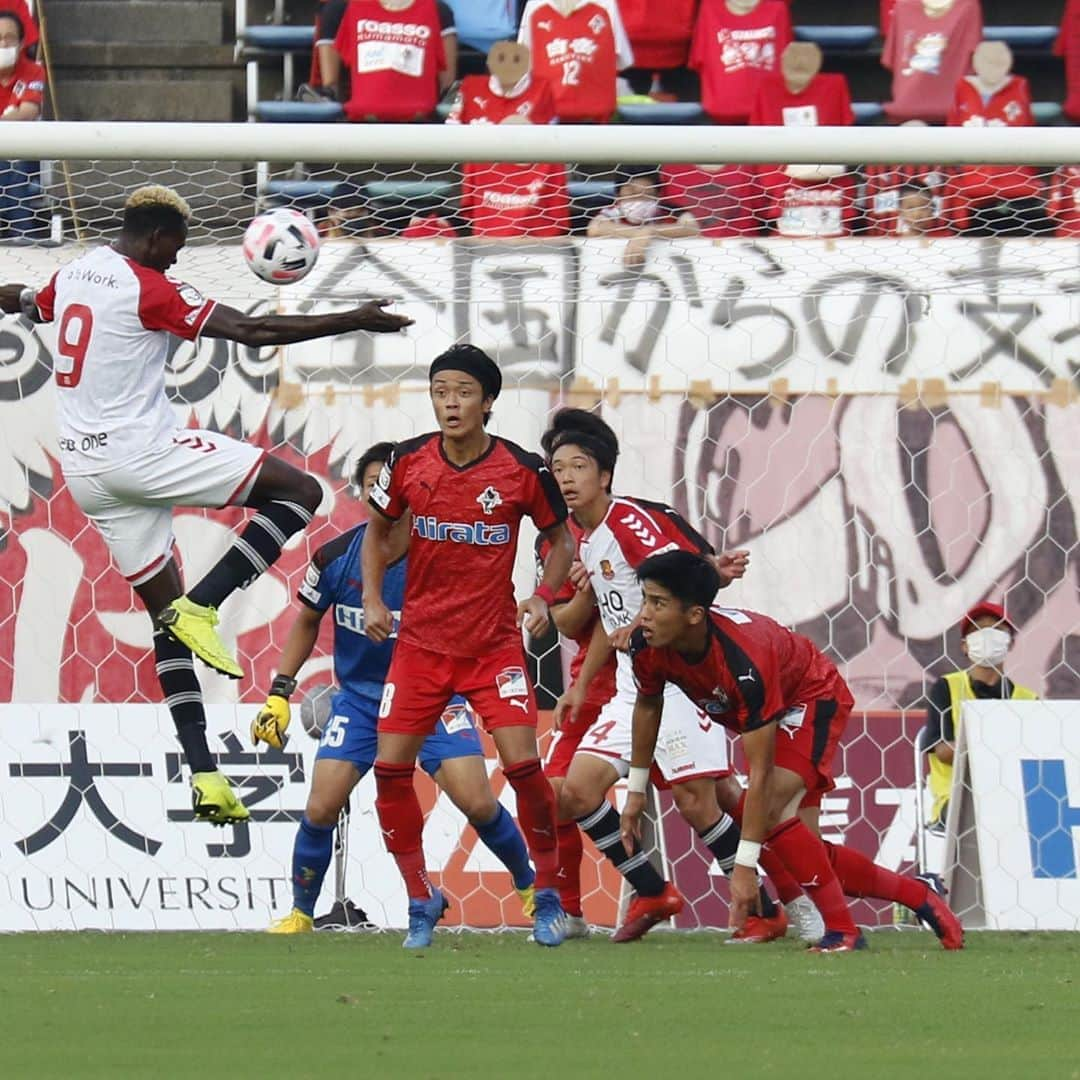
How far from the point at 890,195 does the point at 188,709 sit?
4.22 metres

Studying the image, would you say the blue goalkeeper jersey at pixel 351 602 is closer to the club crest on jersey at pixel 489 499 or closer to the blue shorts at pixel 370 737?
the blue shorts at pixel 370 737

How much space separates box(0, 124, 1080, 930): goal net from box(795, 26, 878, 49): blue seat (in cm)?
322

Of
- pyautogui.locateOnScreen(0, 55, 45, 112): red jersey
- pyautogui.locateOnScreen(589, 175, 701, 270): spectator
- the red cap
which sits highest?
pyautogui.locateOnScreen(0, 55, 45, 112): red jersey

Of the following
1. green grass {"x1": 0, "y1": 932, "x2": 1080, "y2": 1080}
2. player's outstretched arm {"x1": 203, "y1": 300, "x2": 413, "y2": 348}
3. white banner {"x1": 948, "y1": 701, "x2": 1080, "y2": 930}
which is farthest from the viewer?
white banner {"x1": 948, "y1": 701, "x2": 1080, "y2": 930}

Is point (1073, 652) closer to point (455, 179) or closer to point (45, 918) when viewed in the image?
point (455, 179)

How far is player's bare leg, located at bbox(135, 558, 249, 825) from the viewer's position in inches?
291

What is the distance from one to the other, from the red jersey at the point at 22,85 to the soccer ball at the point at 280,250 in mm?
5551

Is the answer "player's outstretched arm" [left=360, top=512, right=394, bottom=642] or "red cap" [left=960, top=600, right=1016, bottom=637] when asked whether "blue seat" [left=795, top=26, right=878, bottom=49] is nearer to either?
"red cap" [left=960, top=600, right=1016, bottom=637]

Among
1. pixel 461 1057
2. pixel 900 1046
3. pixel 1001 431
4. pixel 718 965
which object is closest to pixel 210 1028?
pixel 461 1057

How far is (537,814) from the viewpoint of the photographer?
7.30m

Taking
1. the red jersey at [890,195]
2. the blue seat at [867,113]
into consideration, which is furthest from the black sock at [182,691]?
the blue seat at [867,113]

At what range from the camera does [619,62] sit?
13141 mm

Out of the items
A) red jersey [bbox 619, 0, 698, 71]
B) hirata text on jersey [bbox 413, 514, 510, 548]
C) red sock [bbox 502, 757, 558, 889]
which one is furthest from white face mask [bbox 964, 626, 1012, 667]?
red jersey [bbox 619, 0, 698, 71]

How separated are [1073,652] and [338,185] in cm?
416
